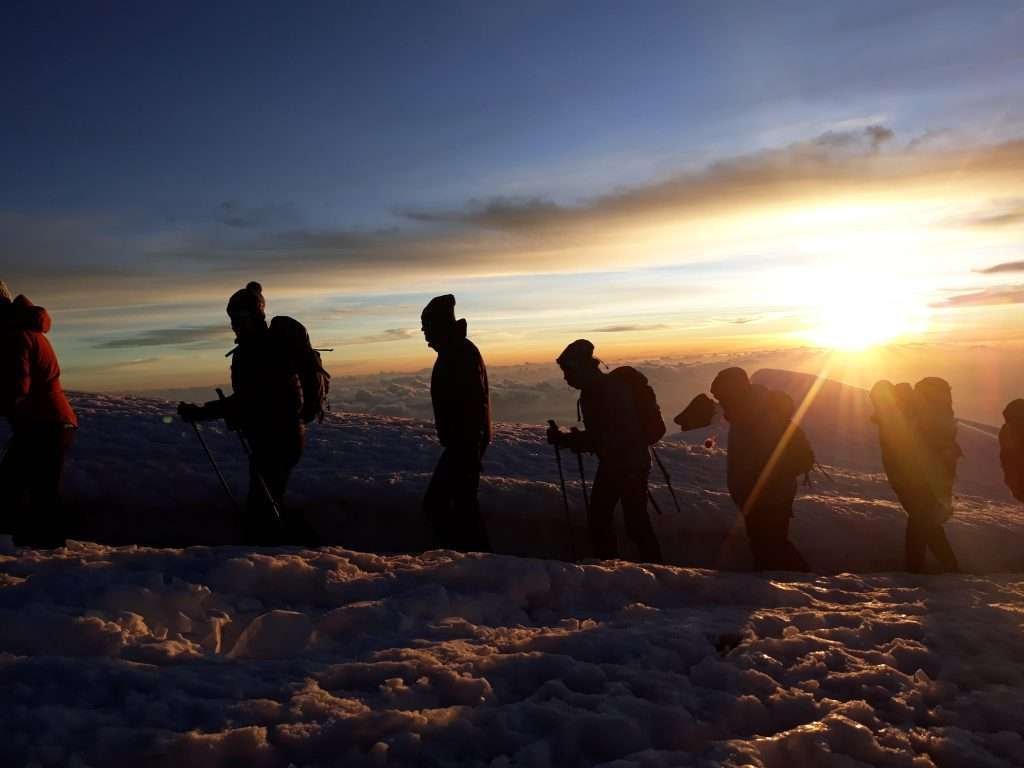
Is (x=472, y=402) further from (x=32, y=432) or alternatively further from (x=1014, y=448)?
(x=1014, y=448)

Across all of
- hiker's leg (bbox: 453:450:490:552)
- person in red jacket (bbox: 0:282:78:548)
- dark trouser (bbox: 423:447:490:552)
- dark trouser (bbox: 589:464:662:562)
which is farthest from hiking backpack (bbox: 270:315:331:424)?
dark trouser (bbox: 589:464:662:562)

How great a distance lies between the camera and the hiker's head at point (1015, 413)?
8039 millimetres

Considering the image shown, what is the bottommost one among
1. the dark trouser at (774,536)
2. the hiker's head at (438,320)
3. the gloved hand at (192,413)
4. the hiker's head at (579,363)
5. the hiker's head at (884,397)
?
the dark trouser at (774,536)

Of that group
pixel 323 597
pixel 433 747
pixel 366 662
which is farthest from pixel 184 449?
pixel 433 747

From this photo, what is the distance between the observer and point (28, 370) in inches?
252

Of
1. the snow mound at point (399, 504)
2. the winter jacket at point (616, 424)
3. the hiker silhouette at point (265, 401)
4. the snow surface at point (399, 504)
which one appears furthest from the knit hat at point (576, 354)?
the snow surface at point (399, 504)

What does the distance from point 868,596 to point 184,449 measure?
10332mm

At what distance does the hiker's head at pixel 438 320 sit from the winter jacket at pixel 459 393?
0.07 m

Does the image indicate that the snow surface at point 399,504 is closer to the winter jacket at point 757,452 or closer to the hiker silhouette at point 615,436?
the hiker silhouette at point 615,436

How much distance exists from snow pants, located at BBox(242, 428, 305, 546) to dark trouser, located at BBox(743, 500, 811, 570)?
4724mm

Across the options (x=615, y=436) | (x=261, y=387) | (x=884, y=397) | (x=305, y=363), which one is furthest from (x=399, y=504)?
(x=884, y=397)

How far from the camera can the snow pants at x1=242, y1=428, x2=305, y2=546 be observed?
7613 mm

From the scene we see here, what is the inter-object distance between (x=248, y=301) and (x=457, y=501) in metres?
2.85

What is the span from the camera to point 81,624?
426cm
